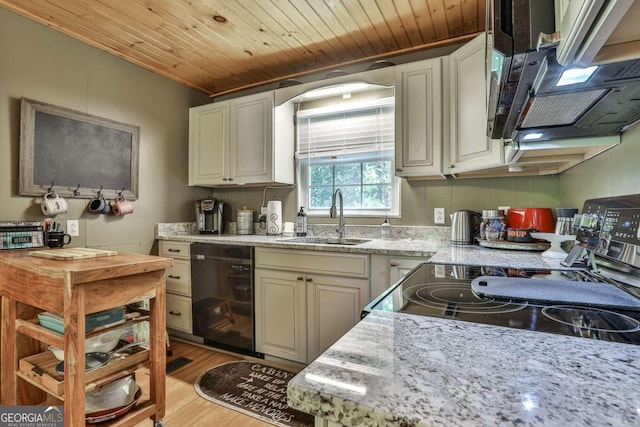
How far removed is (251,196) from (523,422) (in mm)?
2940

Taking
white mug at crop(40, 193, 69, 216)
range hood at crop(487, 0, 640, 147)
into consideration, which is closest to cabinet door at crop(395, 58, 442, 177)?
range hood at crop(487, 0, 640, 147)

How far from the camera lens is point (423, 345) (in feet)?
1.68

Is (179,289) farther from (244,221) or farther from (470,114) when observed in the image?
(470,114)

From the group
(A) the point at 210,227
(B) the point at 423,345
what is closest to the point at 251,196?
(A) the point at 210,227

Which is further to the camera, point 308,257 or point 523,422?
point 308,257

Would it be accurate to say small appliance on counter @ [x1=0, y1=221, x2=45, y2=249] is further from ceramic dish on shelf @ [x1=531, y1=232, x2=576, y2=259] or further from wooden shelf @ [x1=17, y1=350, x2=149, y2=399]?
ceramic dish on shelf @ [x1=531, y1=232, x2=576, y2=259]

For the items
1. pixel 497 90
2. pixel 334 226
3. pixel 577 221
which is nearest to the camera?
pixel 497 90

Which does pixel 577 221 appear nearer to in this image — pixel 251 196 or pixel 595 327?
pixel 595 327

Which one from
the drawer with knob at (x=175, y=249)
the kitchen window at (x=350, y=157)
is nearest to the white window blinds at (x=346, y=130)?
the kitchen window at (x=350, y=157)

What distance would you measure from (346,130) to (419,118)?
707mm

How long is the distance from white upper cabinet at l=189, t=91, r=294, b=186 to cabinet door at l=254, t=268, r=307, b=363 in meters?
0.89

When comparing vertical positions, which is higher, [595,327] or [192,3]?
[192,3]

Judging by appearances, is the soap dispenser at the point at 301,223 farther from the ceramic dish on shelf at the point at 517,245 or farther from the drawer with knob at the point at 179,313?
the ceramic dish on shelf at the point at 517,245

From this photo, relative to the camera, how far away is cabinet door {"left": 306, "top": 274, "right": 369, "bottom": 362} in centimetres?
197
